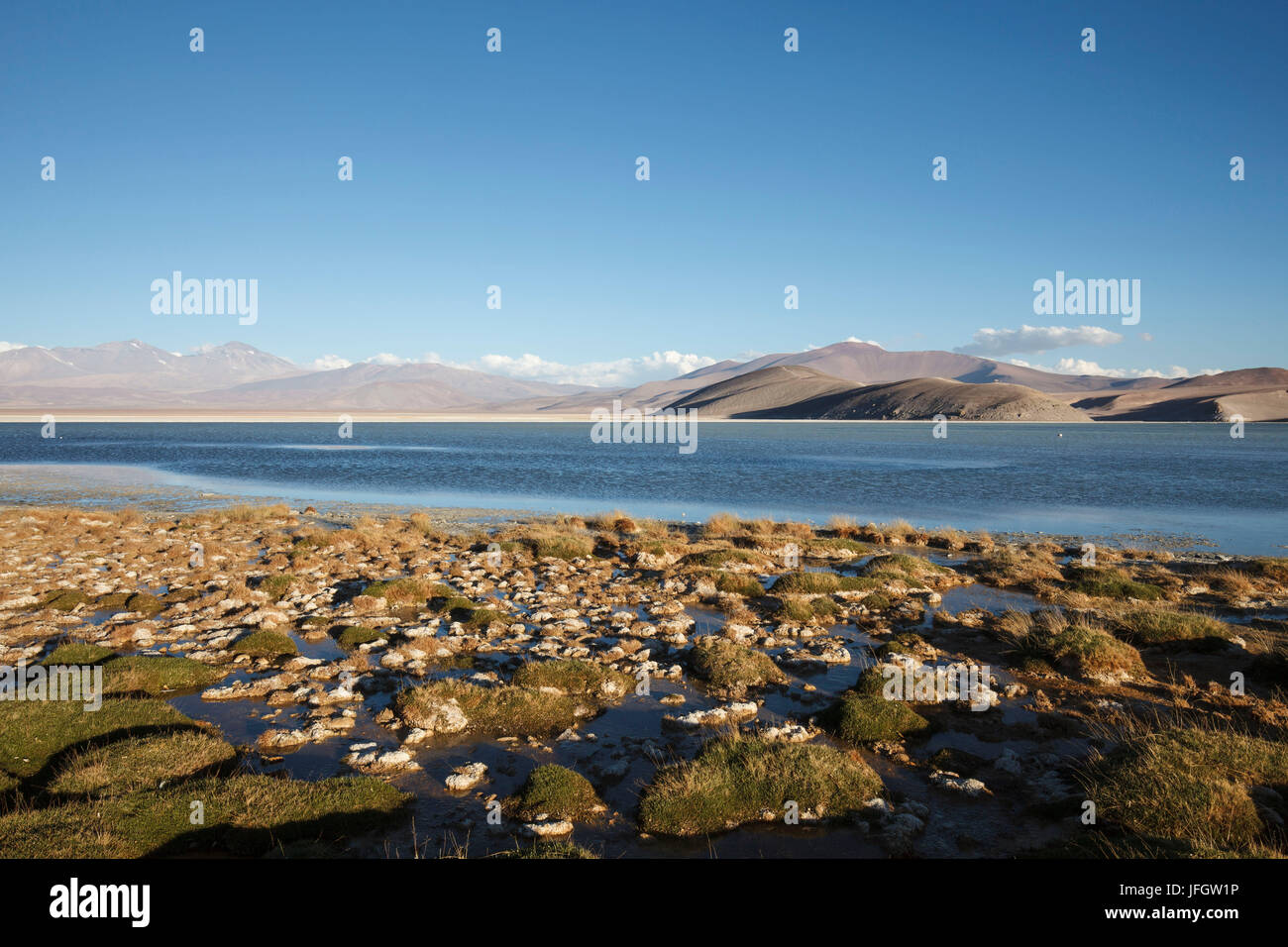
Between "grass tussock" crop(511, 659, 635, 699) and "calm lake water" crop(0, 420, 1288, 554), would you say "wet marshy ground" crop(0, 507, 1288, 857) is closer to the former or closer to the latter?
"grass tussock" crop(511, 659, 635, 699)

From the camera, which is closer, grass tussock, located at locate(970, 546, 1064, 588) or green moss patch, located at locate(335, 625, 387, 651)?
green moss patch, located at locate(335, 625, 387, 651)

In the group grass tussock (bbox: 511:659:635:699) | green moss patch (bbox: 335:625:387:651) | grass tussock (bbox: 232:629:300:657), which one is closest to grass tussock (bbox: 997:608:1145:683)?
grass tussock (bbox: 511:659:635:699)

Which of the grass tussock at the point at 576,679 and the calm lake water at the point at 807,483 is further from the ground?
the calm lake water at the point at 807,483

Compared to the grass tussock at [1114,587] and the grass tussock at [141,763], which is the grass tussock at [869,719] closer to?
the grass tussock at [141,763]

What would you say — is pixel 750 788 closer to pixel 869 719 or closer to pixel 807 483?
pixel 869 719

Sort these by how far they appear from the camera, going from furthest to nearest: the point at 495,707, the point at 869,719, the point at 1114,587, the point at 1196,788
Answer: the point at 1114,587
the point at 495,707
the point at 869,719
the point at 1196,788

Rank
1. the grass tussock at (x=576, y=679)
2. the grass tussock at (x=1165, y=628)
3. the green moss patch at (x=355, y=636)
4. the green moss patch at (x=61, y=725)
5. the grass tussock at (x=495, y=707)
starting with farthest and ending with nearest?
the grass tussock at (x=1165, y=628)
the green moss patch at (x=355, y=636)
the grass tussock at (x=576, y=679)
the grass tussock at (x=495, y=707)
the green moss patch at (x=61, y=725)

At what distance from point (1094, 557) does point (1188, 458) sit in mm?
76002

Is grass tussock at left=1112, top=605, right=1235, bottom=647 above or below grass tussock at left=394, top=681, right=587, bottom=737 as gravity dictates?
above

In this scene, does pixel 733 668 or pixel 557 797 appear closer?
pixel 557 797

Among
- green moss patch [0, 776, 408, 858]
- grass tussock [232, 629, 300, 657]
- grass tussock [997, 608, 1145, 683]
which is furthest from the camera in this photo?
grass tussock [232, 629, 300, 657]

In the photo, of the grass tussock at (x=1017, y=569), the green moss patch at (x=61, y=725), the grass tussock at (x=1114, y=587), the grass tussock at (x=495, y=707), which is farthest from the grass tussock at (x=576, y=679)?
the grass tussock at (x=1114, y=587)

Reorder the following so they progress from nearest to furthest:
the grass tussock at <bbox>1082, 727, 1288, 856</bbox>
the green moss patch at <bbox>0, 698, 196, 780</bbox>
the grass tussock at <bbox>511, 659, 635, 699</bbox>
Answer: the grass tussock at <bbox>1082, 727, 1288, 856</bbox> → the green moss patch at <bbox>0, 698, 196, 780</bbox> → the grass tussock at <bbox>511, 659, 635, 699</bbox>

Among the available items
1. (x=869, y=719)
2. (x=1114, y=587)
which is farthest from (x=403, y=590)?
(x=1114, y=587)
